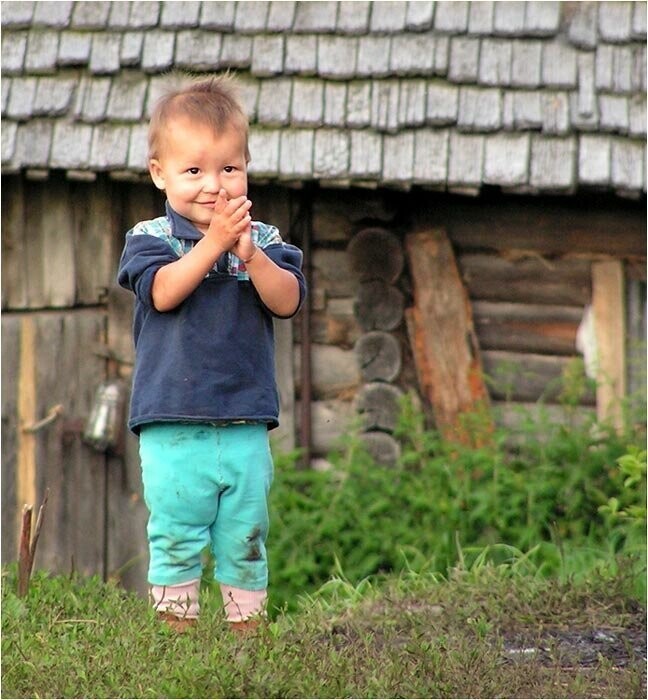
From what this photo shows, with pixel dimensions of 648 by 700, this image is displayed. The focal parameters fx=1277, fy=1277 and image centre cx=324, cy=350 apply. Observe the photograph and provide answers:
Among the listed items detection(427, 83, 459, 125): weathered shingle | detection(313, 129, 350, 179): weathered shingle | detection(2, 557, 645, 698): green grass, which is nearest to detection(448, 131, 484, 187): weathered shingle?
detection(427, 83, 459, 125): weathered shingle

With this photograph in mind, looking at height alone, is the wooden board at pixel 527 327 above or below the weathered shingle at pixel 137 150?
below

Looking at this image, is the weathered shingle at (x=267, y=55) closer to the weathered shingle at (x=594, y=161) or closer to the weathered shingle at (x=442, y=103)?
the weathered shingle at (x=442, y=103)

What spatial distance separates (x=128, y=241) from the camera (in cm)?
350

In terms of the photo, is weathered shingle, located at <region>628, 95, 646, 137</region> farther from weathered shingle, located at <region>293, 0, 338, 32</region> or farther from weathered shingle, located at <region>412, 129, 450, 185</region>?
weathered shingle, located at <region>293, 0, 338, 32</region>

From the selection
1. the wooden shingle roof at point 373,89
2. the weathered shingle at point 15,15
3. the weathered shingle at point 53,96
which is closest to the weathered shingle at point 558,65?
the wooden shingle roof at point 373,89

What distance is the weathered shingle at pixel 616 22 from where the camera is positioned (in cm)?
612

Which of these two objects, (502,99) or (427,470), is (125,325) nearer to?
(427,470)

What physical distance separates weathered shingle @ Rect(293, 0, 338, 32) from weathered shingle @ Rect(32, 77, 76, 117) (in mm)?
1194

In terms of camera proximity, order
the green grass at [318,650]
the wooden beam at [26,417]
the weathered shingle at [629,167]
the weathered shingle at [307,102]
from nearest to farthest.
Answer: the green grass at [318,650] → the weathered shingle at [629,167] → the weathered shingle at [307,102] → the wooden beam at [26,417]

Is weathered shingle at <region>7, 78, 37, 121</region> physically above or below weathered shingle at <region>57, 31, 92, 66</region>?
below

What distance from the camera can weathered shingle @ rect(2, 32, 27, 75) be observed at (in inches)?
256

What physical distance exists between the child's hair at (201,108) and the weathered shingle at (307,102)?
2.69 meters

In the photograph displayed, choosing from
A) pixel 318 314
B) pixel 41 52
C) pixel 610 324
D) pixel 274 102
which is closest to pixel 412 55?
pixel 274 102

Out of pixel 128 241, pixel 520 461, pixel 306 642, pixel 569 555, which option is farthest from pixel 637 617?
pixel 520 461
